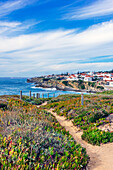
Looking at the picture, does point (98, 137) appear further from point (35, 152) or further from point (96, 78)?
point (96, 78)

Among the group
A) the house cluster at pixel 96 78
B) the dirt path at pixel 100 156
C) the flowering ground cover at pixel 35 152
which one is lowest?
the dirt path at pixel 100 156

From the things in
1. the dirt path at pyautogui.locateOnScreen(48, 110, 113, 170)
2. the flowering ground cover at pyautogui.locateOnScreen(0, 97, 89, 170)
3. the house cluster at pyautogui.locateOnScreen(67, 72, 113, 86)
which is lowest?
the dirt path at pyautogui.locateOnScreen(48, 110, 113, 170)

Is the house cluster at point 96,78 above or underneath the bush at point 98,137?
above

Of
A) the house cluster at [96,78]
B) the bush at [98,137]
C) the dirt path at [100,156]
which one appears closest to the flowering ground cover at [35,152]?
the dirt path at [100,156]

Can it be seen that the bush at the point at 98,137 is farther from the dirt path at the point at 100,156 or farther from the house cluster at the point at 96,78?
the house cluster at the point at 96,78

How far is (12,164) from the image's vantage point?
413cm

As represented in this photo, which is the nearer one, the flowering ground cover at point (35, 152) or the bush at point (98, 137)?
the flowering ground cover at point (35, 152)

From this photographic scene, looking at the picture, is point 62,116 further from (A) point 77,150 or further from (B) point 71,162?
(B) point 71,162

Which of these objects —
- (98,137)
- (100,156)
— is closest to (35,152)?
(100,156)

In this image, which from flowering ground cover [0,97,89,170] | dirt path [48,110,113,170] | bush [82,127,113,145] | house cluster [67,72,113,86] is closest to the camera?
flowering ground cover [0,97,89,170]

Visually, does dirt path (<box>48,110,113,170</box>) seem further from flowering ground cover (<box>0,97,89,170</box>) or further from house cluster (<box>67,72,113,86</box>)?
house cluster (<box>67,72,113,86</box>)

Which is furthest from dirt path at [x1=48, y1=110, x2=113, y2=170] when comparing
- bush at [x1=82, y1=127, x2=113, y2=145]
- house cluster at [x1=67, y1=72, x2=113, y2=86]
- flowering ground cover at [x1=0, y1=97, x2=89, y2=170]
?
house cluster at [x1=67, y1=72, x2=113, y2=86]

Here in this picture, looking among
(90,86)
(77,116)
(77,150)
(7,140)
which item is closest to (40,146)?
(7,140)

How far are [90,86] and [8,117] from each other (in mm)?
83585
